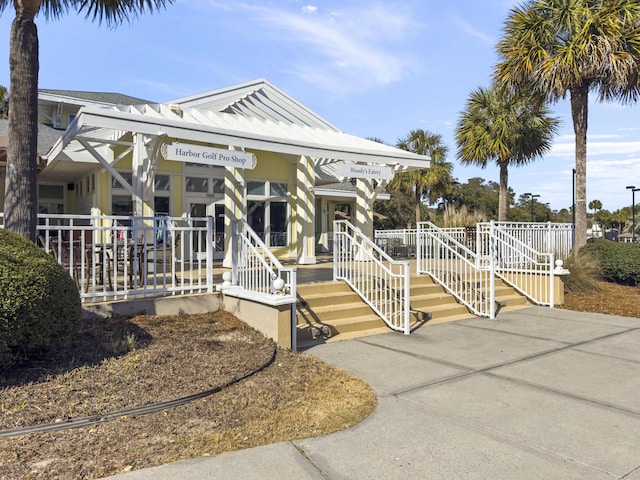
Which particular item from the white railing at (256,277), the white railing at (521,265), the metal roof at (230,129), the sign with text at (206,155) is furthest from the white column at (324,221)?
the white railing at (256,277)

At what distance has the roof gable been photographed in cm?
1262

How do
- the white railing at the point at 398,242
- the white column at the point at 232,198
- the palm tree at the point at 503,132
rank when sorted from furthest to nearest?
the palm tree at the point at 503,132 → the white railing at the point at 398,242 → the white column at the point at 232,198

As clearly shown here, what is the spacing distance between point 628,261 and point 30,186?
13764mm

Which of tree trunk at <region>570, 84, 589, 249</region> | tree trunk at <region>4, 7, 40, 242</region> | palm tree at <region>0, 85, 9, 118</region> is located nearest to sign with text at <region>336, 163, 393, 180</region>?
tree trunk at <region>570, 84, 589, 249</region>

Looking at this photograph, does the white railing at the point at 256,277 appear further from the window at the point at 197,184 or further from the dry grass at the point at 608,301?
the dry grass at the point at 608,301

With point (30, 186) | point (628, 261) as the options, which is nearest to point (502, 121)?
point (628, 261)

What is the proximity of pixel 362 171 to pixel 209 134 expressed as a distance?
3850 mm

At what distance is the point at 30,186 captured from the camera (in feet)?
18.8

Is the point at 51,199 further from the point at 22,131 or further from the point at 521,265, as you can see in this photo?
the point at 521,265

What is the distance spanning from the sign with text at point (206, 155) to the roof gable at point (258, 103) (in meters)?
3.66

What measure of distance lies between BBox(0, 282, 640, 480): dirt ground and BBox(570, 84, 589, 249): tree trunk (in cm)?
1131

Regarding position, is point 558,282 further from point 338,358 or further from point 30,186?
point 30,186

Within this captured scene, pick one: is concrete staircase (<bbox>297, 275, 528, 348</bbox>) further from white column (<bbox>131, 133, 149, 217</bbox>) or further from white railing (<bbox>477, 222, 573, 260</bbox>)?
white column (<bbox>131, 133, 149, 217</bbox>)

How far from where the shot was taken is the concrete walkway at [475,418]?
323 centimetres
